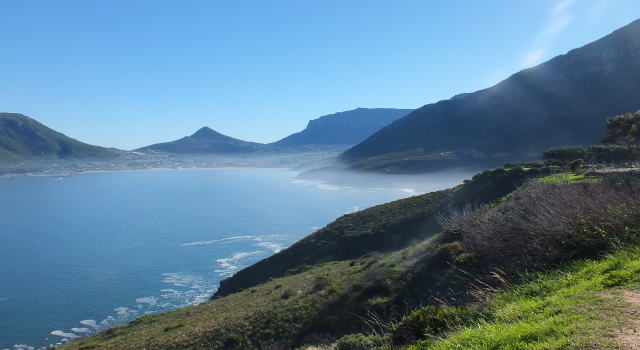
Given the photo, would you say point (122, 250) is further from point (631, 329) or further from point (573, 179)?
point (631, 329)

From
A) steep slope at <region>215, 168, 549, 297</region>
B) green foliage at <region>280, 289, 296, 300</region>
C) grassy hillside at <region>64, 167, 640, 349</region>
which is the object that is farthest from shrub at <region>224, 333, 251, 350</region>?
steep slope at <region>215, 168, 549, 297</region>

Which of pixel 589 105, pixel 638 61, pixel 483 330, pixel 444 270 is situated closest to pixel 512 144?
pixel 589 105

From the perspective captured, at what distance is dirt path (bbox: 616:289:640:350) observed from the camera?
454cm

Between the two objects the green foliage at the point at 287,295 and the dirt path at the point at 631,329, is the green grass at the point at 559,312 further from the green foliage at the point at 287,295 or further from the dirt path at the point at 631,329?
the green foliage at the point at 287,295

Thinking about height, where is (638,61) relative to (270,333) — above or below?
above

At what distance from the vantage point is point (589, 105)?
16150 cm

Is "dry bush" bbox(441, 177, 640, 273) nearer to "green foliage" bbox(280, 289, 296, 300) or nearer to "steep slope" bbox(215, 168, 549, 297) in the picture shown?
"green foliage" bbox(280, 289, 296, 300)

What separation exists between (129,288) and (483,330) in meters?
53.7

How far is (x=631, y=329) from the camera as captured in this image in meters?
4.94

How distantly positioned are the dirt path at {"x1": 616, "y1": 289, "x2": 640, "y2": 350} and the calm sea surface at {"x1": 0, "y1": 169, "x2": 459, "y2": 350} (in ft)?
139

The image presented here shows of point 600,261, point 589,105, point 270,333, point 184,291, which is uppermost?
point 589,105

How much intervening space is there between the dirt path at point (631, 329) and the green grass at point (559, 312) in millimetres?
98

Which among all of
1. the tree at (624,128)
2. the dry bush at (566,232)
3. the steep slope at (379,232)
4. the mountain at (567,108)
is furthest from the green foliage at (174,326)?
the mountain at (567,108)

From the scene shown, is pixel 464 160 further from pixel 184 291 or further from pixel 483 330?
pixel 483 330
